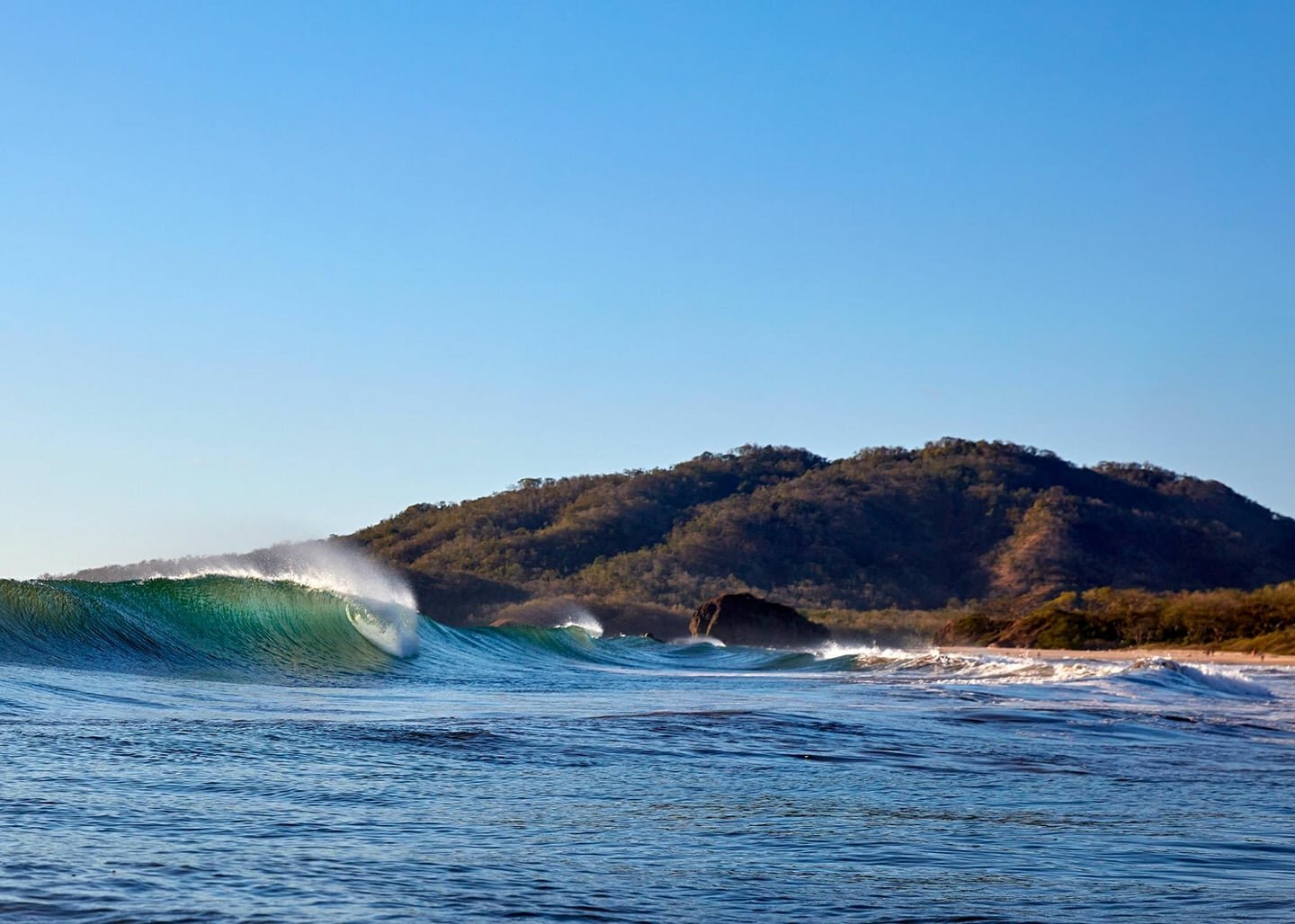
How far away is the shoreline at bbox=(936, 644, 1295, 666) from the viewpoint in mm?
39625

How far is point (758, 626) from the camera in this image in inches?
2741

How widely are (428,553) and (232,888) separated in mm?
120599

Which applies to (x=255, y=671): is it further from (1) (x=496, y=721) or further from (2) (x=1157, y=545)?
(2) (x=1157, y=545)

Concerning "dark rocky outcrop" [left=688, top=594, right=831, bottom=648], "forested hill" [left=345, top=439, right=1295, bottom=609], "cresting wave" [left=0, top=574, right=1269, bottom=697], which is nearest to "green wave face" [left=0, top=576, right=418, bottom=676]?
"cresting wave" [left=0, top=574, right=1269, bottom=697]

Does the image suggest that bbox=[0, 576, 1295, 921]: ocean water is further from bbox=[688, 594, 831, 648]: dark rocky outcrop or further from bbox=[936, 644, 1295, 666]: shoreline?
bbox=[688, 594, 831, 648]: dark rocky outcrop

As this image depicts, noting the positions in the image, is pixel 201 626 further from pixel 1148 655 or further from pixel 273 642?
pixel 1148 655

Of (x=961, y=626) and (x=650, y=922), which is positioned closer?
(x=650, y=922)

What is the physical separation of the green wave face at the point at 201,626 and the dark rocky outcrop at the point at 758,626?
40.9 m

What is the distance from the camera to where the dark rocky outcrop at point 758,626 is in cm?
6894

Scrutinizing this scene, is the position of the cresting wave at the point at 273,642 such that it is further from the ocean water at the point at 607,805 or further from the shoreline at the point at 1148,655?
the shoreline at the point at 1148,655

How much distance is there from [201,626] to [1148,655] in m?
31.5

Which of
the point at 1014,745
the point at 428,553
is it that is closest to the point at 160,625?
the point at 1014,745

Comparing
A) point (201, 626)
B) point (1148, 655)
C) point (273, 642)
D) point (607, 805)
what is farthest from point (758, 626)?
point (607, 805)

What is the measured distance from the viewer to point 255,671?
1948cm
